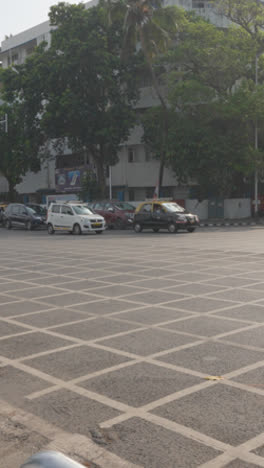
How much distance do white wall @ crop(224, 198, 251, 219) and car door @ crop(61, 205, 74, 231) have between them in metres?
15.0

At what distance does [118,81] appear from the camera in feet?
132

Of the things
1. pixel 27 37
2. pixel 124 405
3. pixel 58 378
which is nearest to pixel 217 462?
pixel 124 405

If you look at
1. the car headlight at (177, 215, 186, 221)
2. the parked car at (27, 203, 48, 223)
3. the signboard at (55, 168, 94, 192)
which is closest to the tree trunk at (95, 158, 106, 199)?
the signboard at (55, 168, 94, 192)

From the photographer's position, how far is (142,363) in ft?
18.3

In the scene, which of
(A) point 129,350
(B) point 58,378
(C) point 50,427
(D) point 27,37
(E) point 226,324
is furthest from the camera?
(D) point 27,37

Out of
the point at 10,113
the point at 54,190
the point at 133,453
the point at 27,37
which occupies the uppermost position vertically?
the point at 27,37

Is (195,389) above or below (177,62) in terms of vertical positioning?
below

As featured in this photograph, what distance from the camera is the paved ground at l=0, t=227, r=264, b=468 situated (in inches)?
149

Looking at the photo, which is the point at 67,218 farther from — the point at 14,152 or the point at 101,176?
the point at 14,152

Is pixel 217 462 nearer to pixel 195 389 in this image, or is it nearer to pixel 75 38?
pixel 195 389

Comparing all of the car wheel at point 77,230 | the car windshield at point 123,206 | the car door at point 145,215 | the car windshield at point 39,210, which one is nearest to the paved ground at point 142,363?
the car wheel at point 77,230

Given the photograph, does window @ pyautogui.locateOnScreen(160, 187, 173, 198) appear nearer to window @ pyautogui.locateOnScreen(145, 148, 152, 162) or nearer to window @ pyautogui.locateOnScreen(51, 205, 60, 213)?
window @ pyautogui.locateOnScreen(145, 148, 152, 162)

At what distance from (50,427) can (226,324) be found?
3.63 m

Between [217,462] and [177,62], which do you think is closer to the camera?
[217,462]
